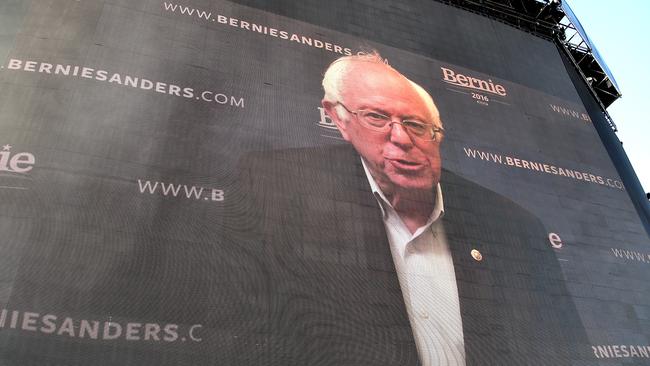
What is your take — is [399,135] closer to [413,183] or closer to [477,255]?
[413,183]

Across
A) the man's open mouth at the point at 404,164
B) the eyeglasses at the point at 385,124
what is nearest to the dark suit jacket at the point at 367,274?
the man's open mouth at the point at 404,164

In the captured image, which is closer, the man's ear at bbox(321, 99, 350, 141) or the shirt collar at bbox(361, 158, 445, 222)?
the shirt collar at bbox(361, 158, 445, 222)

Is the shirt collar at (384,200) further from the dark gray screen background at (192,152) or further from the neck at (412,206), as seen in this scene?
the dark gray screen background at (192,152)

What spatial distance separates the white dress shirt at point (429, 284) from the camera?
659 cm

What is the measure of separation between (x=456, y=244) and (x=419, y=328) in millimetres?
1668

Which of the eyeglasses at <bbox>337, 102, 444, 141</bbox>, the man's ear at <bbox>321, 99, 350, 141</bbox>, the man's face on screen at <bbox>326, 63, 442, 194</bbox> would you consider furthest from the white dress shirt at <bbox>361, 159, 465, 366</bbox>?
the eyeglasses at <bbox>337, 102, 444, 141</bbox>

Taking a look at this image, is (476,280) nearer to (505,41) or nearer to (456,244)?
(456,244)

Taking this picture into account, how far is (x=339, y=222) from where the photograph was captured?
23.5 feet

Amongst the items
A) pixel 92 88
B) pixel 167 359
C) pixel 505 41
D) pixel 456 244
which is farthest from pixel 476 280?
pixel 505 41

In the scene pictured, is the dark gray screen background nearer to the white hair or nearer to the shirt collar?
the white hair

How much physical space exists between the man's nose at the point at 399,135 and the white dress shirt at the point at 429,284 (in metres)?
0.75

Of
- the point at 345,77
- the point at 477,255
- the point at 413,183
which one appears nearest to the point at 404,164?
the point at 413,183

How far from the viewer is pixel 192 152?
269 inches

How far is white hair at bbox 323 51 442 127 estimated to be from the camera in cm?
851
